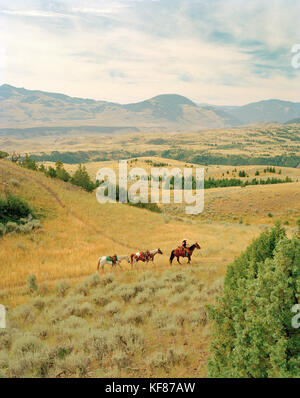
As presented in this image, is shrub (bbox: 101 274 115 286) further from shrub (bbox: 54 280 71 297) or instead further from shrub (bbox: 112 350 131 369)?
shrub (bbox: 112 350 131 369)

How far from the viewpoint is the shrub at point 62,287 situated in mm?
12047

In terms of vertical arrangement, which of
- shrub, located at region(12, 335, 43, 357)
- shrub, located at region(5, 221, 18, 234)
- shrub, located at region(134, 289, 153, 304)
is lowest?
shrub, located at region(134, 289, 153, 304)

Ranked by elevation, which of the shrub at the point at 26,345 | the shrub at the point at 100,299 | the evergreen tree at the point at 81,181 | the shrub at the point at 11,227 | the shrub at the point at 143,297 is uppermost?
the evergreen tree at the point at 81,181

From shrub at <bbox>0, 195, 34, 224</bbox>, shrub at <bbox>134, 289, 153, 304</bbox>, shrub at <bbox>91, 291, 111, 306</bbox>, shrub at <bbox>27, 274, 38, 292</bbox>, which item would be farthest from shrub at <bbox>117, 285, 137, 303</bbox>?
shrub at <bbox>0, 195, 34, 224</bbox>

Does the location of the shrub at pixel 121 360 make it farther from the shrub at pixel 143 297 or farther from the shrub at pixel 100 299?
the shrub at pixel 100 299

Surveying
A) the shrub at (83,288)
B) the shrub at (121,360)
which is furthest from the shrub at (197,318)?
the shrub at (83,288)

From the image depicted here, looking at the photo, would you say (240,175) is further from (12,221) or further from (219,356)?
(219,356)

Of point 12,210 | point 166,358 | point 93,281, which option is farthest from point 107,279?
point 12,210

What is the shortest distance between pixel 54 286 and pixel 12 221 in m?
11.3

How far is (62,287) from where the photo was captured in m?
12.4

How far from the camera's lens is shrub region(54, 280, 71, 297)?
12.0 metres

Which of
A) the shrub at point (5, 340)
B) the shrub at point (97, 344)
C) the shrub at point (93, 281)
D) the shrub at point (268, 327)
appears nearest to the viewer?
the shrub at point (268, 327)
